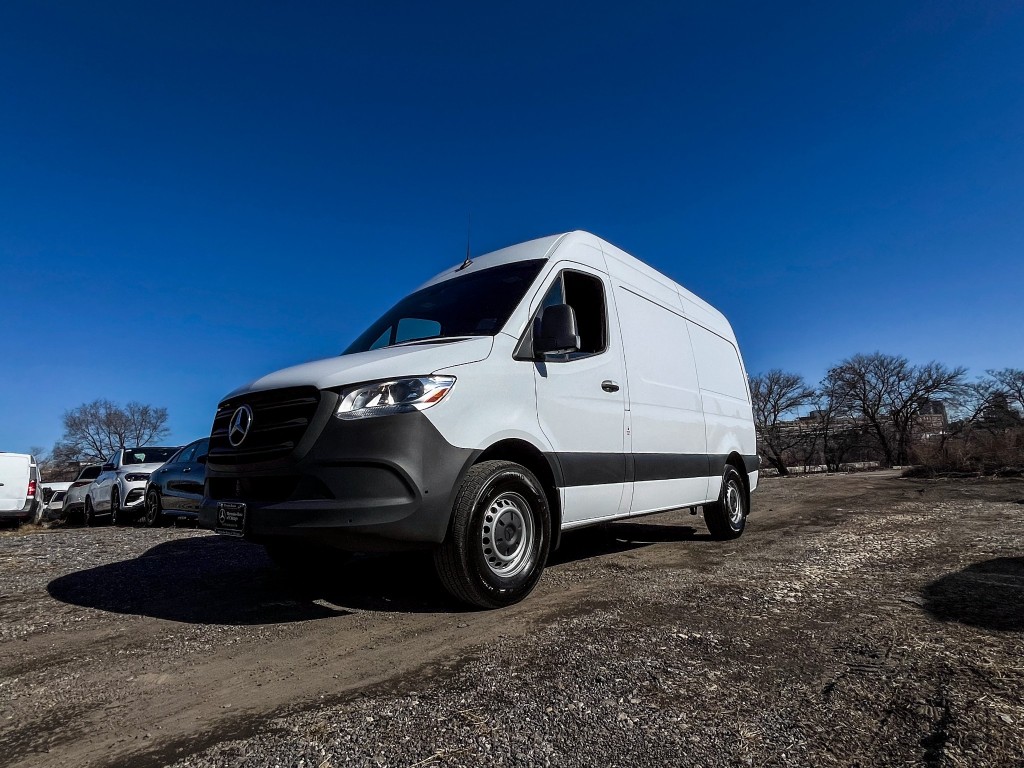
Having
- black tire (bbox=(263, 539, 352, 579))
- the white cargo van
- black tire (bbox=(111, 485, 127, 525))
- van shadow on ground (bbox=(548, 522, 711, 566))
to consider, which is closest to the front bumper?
the white cargo van

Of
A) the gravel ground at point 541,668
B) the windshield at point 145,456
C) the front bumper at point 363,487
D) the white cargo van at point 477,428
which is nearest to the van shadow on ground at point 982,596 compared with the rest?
the gravel ground at point 541,668

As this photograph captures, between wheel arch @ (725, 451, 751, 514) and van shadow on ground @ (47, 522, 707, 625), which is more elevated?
wheel arch @ (725, 451, 751, 514)

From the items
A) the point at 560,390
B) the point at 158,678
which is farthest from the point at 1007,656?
the point at 158,678

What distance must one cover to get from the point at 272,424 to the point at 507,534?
1555 millimetres

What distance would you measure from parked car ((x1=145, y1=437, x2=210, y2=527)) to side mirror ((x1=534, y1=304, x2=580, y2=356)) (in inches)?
208

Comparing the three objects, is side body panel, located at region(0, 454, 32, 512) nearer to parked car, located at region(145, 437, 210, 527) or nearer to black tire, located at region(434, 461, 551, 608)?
parked car, located at region(145, 437, 210, 527)

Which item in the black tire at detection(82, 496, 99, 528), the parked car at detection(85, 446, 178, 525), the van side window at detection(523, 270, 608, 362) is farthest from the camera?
the black tire at detection(82, 496, 99, 528)

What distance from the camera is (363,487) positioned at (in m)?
2.88

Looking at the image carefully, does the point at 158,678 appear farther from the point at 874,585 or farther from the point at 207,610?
the point at 874,585

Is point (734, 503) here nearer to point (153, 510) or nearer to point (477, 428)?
point (477, 428)

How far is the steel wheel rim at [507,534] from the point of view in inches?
129

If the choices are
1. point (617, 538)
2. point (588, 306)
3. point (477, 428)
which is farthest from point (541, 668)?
point (617, 538)

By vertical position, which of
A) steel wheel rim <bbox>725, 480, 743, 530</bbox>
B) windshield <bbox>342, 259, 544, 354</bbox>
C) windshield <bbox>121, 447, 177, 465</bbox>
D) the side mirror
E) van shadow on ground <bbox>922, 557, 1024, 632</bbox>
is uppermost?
windshield <bbox>342, 259, 544, 354</bbox>

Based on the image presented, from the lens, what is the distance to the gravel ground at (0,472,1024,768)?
1622 mm
